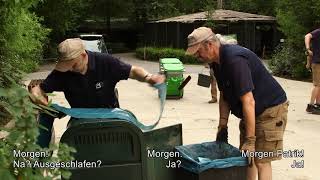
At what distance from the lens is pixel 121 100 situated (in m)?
11.9

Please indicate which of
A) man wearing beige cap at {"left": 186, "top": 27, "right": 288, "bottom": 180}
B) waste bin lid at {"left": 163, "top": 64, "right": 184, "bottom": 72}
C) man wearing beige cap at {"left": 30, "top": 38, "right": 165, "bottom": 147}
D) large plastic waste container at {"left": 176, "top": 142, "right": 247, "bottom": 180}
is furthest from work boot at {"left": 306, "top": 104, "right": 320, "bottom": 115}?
man wearing beige cap at {"left": 30, "top": 38, "right": 165, "bottom": 147}

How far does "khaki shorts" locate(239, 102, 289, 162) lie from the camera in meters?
4.34

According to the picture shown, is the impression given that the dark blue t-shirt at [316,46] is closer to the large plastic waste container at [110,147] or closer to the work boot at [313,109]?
the work boot at [313,109]

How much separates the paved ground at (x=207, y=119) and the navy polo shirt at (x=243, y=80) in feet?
6.05

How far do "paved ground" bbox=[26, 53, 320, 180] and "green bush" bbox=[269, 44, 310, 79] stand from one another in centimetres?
202

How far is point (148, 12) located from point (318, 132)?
28.2 metres

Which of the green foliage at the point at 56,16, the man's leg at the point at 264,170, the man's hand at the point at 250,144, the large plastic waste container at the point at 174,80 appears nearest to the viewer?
the man's hand at the point at 250,144

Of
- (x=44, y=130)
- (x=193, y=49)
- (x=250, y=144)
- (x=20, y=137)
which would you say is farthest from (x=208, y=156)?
(x=20, y=137)

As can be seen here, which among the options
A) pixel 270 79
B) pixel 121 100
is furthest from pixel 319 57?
pixel 270 79

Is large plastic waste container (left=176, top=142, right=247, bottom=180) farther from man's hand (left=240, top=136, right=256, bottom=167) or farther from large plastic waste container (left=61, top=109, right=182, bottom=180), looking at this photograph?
large plastic waste container (left=61, top=109, right=182, bottom=180)

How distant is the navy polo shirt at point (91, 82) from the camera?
4109 millimetres

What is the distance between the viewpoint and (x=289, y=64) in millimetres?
17250

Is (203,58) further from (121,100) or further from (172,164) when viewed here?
(121,100)

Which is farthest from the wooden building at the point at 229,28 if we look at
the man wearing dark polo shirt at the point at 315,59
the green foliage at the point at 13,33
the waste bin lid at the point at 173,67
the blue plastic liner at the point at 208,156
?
the blue plastic liner at the point at 208,156
